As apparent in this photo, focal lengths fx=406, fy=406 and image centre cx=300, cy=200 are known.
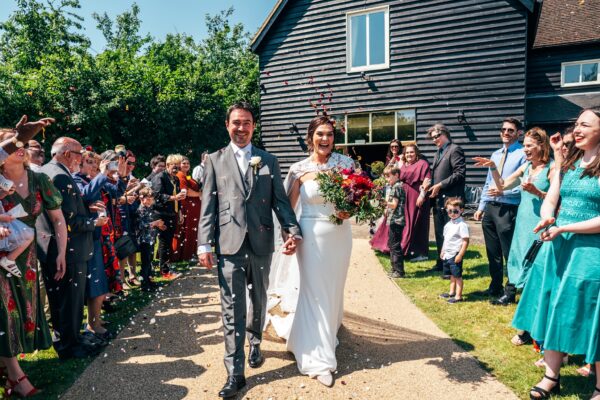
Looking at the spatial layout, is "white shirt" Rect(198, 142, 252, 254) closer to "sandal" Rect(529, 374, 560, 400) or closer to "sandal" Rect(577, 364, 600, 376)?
"sandal" Rect(529, 374, 560, 400)

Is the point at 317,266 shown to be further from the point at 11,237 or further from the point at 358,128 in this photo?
the point at 358,128

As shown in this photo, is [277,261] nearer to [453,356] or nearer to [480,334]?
[453,356]

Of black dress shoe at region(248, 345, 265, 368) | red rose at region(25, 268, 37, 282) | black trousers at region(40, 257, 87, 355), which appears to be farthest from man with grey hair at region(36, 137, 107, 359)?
black dress shoe at region(248, 345, 265, 368)

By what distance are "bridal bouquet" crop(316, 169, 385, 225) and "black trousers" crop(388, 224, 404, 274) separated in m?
3.10

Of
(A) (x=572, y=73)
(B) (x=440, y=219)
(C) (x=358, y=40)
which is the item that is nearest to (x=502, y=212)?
(B) (x=440, y=219)

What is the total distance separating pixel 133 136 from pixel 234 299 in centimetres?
1594

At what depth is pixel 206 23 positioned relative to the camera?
46.2m

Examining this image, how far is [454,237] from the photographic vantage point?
19.5 ft

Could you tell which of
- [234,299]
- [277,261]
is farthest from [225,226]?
[277,261]

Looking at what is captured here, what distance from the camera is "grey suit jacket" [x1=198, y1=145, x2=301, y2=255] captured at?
12.6 feet

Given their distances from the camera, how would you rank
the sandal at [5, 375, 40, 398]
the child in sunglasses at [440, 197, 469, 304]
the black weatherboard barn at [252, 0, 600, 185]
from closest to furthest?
the sandal at [5, 375, 40, 398]
the child in sunglasses at [440, 197, 469, 304]
the black weatherboard barn at [252, 0, 600, 185]

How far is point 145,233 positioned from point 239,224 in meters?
3.57

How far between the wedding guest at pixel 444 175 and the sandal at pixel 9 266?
5.95m

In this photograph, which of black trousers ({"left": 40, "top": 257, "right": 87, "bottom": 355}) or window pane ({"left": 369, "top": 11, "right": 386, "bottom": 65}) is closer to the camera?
black trousers ({"left": 40, "top": 257, "right": 87, "bottom": 355})
